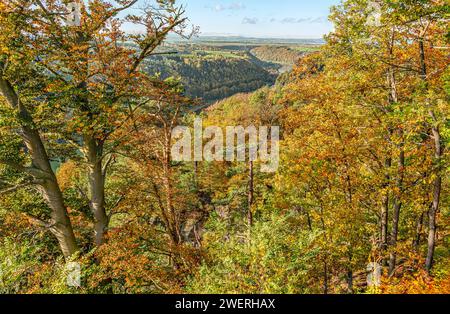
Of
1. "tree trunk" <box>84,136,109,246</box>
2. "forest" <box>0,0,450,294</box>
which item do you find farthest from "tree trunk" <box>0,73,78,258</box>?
Answer: "tree trunk" <box>84,136,109,246</box>

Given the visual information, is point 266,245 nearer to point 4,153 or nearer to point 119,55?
point 119,55

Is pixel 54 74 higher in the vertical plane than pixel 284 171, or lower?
higher

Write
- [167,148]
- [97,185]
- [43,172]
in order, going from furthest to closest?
[167,148] → [97,185] → [43,172]

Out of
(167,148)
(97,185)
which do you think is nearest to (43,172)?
(97,185)

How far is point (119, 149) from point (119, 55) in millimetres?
4078

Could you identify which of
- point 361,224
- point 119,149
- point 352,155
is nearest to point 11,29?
point 119,149

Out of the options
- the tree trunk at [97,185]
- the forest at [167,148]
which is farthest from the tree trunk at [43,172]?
the tree trunk at [97,185]

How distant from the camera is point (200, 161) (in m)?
35.9

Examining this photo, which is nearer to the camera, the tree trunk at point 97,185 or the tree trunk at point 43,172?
the tree trunk at point 43,172

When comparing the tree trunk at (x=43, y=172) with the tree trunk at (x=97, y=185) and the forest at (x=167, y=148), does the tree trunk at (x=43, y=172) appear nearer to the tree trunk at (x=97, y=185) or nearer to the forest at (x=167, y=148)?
the forest at (x=167, y=148)

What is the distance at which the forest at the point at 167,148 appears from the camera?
840 cm

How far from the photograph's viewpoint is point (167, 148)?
1403cm

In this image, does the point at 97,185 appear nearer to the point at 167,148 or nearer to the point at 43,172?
the point at 43,172

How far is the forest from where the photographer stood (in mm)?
8398
